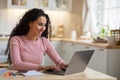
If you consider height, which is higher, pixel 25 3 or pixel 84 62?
pixel 25 3

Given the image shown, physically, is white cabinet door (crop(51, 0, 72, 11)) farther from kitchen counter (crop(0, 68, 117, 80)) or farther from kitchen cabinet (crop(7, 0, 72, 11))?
kitchen counter (crop(0, 68, 117, 80))

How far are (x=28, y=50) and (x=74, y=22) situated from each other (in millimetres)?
3818

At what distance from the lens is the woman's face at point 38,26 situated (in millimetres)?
2355

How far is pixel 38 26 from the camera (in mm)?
2361

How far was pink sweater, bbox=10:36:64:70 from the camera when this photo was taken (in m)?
2.30

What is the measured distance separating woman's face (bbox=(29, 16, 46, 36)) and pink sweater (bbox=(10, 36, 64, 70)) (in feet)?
0.39

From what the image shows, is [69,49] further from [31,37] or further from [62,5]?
[31,37]

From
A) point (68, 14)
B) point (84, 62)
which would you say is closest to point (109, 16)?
point (68, 14)

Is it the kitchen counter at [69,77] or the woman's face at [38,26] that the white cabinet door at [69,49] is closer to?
the woman's face at [38,26]

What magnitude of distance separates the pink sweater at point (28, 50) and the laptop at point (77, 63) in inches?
13.7

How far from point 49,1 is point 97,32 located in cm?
123

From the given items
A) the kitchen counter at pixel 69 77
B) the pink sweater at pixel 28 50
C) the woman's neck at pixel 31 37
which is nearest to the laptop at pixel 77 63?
the kitchen counter at pixel 69 77

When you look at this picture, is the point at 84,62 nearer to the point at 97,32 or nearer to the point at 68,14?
the point at 97,32

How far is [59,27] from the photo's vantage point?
240 inches
